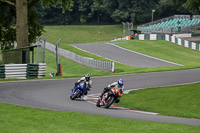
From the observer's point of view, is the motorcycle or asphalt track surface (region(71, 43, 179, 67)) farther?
asphalt track surface (region(71, 43, 179, 67))

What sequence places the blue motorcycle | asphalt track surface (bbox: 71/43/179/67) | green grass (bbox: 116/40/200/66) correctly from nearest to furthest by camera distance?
the blue motorcycle, asphalt track surface (bbox: 71/43/179/67), green grass (bbox: 116/40/200/66)

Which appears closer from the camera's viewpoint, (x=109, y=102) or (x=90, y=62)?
(x=109, y=102)

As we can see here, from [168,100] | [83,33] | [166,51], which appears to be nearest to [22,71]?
[168,100]

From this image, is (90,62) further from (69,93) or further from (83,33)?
(83,33)

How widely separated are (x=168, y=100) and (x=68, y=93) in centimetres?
529

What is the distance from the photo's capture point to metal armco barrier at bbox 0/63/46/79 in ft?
84.7

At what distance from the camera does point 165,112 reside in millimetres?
15273

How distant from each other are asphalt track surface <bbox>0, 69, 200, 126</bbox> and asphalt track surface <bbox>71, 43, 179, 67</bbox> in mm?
13890

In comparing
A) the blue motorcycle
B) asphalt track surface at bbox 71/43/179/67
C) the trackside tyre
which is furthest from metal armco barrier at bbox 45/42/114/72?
the trackside tyre

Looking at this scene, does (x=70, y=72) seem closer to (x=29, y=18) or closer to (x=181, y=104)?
(x=29, y=18)

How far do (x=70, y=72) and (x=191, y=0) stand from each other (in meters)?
13.5

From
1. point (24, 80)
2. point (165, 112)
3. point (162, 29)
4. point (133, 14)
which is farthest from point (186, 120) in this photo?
point (133, 14)

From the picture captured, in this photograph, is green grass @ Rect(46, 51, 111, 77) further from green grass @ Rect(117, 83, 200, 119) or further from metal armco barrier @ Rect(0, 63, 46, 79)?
green grass @ Rect(117, 83, 200, 119)

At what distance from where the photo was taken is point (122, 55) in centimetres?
4931
